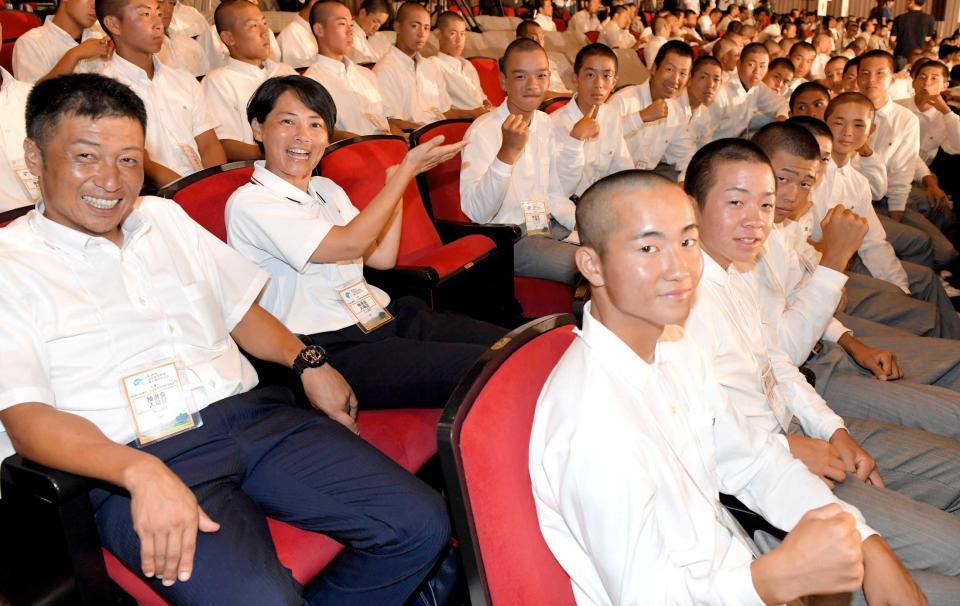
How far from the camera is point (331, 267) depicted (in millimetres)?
2084

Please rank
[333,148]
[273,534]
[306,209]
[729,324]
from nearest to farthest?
[273,534], [729,324], [306,209], [333,148]

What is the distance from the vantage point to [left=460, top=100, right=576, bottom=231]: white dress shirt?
118 inches

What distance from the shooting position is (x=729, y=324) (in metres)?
1.60

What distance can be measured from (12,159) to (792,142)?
268 cm

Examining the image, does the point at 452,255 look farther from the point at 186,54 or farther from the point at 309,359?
the point at 186,54

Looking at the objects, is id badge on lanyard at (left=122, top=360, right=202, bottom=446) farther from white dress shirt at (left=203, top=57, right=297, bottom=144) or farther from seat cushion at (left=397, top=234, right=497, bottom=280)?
white dress shirt at (left=203, top=57, right=297, bottom=144)

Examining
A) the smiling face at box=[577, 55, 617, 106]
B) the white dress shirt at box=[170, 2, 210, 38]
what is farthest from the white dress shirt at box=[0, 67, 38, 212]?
the white dress shirt at box=[170, 2, 210, 38]

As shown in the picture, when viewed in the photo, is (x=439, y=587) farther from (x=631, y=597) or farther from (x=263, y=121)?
(x=263, y=121)

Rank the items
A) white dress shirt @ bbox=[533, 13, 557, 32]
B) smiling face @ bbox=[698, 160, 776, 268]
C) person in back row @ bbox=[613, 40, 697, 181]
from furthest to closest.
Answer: white dress shirt @ bbox=[533, 13, 557, 32], person in back row @ bbox=[613, 40, 697, 181], smiling face @ bbox=[698, 160, 776, 268]

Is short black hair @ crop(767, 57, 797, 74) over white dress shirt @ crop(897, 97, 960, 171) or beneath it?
over

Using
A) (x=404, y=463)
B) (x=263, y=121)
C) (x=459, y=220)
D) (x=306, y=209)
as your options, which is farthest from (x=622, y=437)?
(x=459, y=220)

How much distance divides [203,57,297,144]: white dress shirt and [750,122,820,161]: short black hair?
2.49 m

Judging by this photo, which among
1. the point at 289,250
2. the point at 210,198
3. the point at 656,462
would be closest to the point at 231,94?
the point at 210,198

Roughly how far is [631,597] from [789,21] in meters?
13.3
